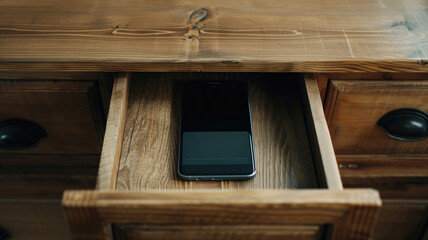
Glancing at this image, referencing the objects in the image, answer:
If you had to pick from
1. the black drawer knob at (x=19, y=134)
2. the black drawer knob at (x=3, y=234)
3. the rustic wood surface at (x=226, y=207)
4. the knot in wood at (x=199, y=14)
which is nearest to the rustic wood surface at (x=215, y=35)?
the knot in wood at (x=199, y=14)

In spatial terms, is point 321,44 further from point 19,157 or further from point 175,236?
point 19,157

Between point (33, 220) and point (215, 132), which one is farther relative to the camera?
point (33, 220)

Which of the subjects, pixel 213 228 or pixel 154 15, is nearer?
pixel 213 228

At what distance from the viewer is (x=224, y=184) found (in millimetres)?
499

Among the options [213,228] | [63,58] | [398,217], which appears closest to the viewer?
[213,228]

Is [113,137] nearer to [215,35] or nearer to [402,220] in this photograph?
[215,35]

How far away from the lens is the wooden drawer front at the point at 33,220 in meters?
0.73

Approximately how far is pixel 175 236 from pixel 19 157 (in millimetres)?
371

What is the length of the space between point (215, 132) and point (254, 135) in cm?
5

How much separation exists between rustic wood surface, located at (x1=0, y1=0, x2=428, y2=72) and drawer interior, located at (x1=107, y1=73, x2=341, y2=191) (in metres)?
0.07

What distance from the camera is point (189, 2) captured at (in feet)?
2.06

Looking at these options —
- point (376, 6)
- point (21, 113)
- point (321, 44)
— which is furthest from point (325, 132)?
point (21, 113)

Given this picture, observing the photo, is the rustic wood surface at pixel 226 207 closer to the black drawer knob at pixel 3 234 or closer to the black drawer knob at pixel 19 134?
the black drawer knob at pixel 19 134

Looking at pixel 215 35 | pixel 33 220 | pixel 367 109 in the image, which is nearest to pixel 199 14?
pixel 215 35
